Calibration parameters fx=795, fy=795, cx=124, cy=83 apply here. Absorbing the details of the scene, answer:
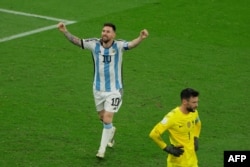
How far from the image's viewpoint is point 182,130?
11.6 meters

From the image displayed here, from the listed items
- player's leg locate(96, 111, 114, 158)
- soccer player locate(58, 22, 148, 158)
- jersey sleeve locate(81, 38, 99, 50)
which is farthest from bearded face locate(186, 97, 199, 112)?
jersey sleeve locate(81, 38, 99, 50)

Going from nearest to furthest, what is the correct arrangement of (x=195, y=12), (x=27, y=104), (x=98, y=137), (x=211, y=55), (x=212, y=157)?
(x=212, y=157), (x=98, y=137), (x=27, y=104), (x=211, y=55), (x=195, y=12)

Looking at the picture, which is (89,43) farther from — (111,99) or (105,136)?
(105,136)

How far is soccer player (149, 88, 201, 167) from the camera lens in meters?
11.5

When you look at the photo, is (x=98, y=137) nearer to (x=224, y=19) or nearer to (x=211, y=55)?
(x=211, y=55)

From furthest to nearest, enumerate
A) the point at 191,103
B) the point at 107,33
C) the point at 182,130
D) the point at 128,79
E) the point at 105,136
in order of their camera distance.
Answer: the point at 128,79
the point at 105,136
the point at 107,33
the point at 182,130
the point at 191,103

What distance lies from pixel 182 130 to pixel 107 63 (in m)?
2.59

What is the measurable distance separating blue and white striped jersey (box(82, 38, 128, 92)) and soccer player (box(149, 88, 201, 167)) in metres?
2.28

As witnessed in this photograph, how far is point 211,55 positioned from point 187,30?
6.19 feet

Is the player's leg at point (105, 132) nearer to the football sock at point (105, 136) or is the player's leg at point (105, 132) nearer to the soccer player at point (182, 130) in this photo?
the football sock at point (105, 136)

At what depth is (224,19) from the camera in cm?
2192

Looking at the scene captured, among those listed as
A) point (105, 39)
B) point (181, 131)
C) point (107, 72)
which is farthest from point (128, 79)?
point (181, 131)

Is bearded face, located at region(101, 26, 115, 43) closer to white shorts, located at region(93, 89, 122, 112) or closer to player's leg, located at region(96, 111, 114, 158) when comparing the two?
white shorts, located at region(93, 89, 122, 112)

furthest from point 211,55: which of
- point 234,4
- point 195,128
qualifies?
point 195,128
